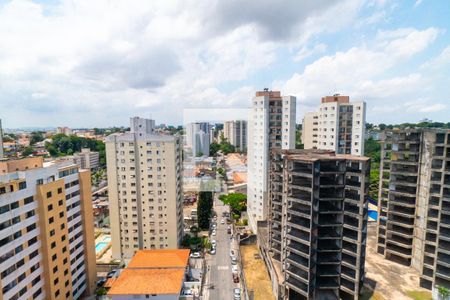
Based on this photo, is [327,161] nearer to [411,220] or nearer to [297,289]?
[297,289]

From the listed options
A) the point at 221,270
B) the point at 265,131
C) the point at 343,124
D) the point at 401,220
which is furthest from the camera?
the point at 343,124

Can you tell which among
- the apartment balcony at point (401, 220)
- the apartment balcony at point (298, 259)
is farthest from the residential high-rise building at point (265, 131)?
the apartment balcony at point (401, 220)

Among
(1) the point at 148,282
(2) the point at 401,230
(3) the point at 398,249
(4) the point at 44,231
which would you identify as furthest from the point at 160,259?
(2) the point at 401,230

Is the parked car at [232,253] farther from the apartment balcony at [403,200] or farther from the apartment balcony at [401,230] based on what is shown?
the apartment balcony at [403,200]

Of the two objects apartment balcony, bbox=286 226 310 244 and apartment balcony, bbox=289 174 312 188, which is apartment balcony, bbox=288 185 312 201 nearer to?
apartment balcony, bbox=289 174 312 188

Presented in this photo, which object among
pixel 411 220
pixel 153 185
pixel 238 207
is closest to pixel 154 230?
pixel 153 185

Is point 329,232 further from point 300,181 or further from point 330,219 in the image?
point 300,181

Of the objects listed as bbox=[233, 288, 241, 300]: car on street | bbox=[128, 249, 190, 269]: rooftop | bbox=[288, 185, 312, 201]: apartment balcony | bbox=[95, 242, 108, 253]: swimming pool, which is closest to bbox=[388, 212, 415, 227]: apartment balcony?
bbox=[288, 185, 312, 201]: apartment balcony
